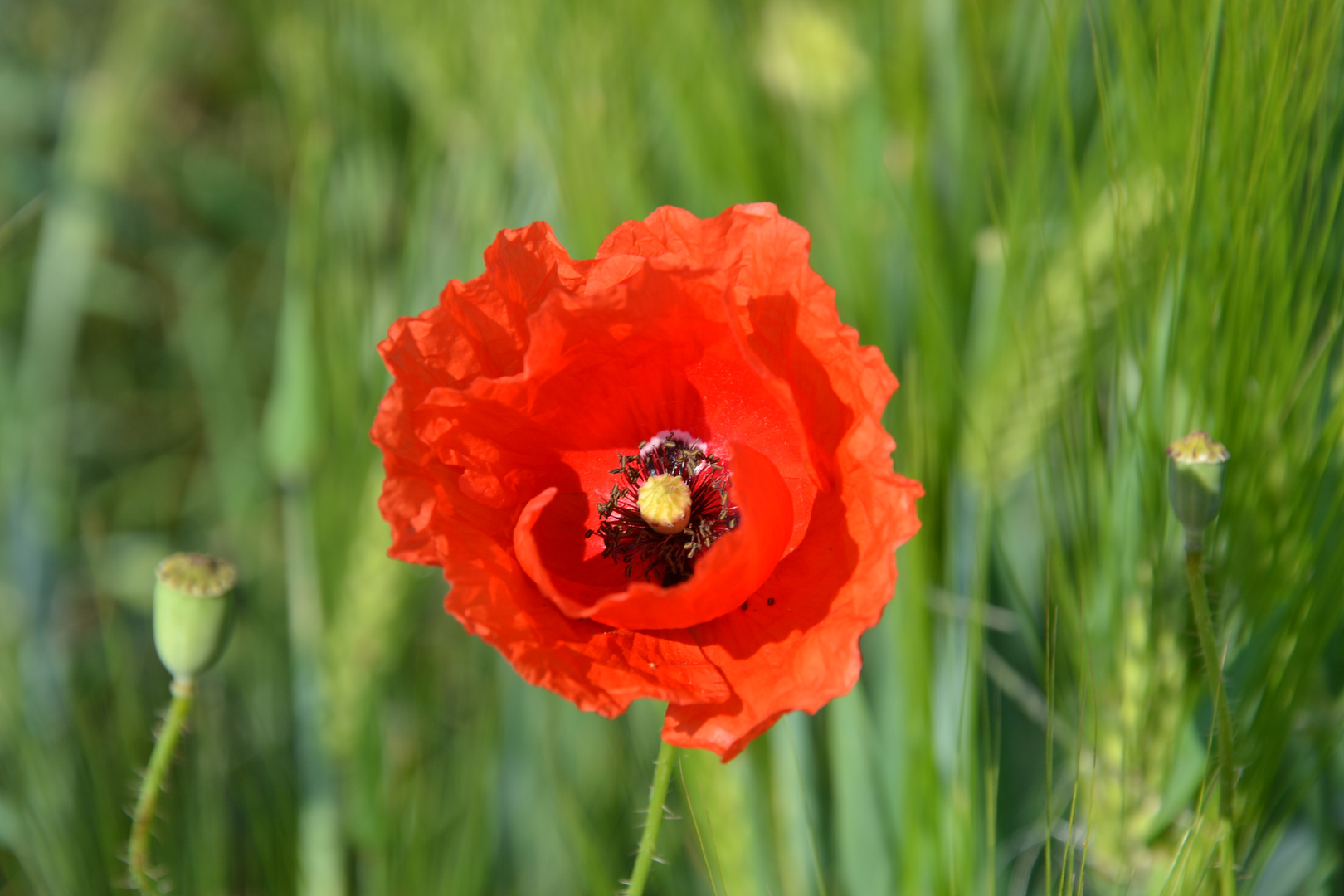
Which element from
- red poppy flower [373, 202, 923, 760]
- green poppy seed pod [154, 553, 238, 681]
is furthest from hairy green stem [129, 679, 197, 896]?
red poppy flower [373, 202, 923, 760]

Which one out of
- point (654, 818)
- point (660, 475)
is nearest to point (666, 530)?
point (660, 475)

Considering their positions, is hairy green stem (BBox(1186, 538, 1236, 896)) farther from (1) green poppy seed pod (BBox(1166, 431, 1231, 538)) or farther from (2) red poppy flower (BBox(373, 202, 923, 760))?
(2) red poppy flower (BBox(373, 202, 923, 760))

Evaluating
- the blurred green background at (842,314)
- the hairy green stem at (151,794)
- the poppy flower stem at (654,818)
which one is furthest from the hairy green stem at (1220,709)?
the hairy green stem at (151,794)

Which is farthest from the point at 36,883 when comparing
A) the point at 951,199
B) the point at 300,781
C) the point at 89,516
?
the point at 951,199

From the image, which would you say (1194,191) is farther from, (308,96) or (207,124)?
(207,124)

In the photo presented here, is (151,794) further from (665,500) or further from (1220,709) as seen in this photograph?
(1220,709)

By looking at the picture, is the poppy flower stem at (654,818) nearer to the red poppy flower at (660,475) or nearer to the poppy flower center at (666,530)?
the red poppy flower at (660,475)
